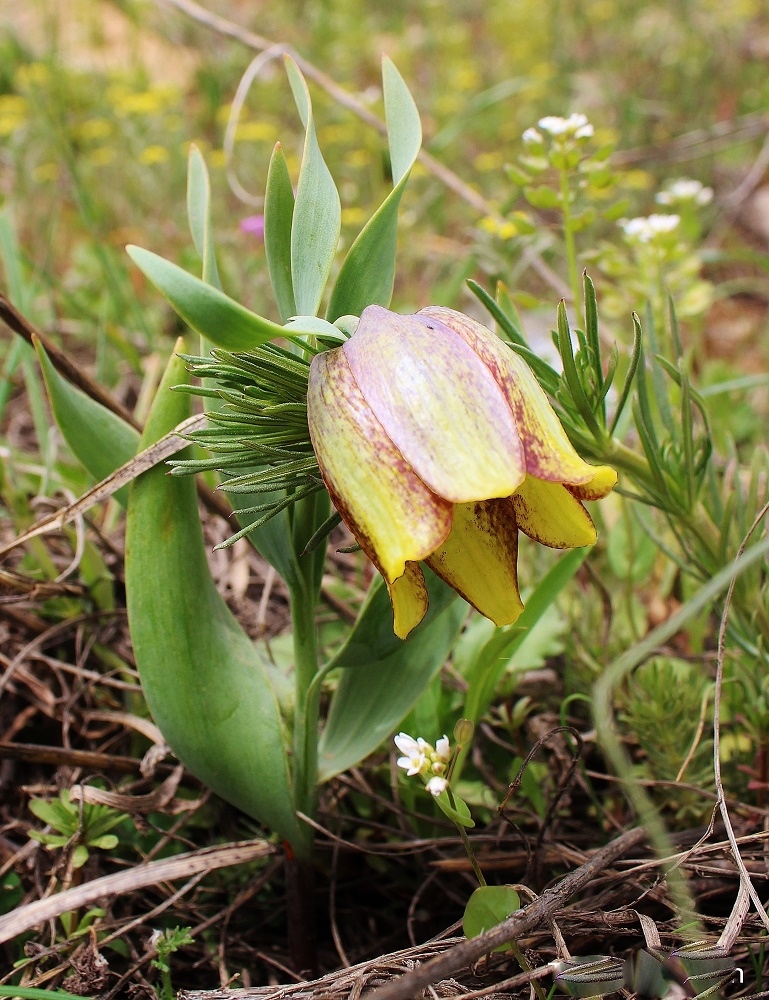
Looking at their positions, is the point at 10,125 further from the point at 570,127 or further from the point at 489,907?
the point at 489,907

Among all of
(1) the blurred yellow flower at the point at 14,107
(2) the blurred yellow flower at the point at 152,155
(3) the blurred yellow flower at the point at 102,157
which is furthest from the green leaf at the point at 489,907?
(1) the blurred yellow flower at the point at 14,107

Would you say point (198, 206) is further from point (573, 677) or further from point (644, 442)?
point (573, 677)

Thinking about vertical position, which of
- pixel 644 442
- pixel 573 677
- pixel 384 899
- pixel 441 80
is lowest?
pixel 384 899

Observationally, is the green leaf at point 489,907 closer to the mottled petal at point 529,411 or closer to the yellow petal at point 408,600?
the yellow petal at point 408,600

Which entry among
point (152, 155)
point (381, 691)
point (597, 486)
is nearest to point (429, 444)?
point (597, 486)

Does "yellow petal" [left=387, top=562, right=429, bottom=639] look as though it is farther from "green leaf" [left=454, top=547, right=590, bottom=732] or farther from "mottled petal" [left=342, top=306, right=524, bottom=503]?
"green leaf" [left=454, top=547, right=590, bottom=732]

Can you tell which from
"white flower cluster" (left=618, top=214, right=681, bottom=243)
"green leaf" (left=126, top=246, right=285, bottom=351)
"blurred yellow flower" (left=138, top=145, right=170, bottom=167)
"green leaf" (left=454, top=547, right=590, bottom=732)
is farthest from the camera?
"blurred yellow flower" (left=138, top=145, right=170, bottom=167)

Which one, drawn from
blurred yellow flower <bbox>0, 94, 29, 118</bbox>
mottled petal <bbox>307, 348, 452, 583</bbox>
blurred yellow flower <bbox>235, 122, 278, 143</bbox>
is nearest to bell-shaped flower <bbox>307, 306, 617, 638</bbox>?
mottled petal <bbox>307, 348, 452, 583</bbox>

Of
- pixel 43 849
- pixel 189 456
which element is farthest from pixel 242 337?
pixel 43 849
